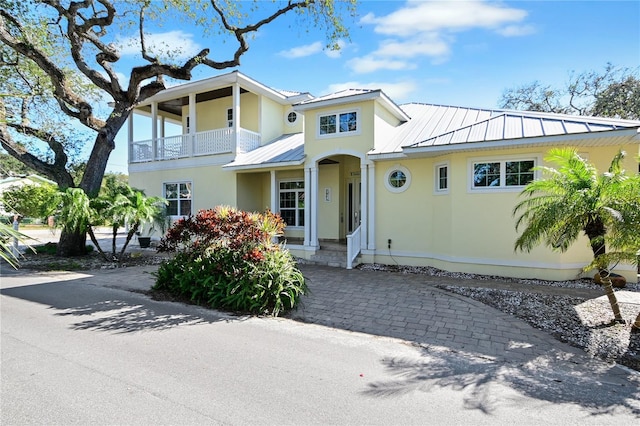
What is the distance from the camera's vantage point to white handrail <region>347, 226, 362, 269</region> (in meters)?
10.7

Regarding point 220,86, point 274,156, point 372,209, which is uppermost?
point 220,86

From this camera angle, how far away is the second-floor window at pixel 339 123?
1161cm

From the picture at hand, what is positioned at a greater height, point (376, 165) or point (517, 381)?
point (376, 165)

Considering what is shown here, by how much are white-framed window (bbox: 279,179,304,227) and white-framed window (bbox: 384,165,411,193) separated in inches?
185

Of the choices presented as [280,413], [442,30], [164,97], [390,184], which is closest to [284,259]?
[280,413]

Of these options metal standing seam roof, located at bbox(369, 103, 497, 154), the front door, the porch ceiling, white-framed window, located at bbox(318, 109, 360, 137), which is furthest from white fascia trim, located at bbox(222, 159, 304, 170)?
the porch ceiling

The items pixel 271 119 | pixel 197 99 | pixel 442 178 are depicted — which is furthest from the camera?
pixel 197 99

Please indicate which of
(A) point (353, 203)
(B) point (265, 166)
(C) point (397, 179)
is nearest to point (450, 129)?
(C) point (397, 179)

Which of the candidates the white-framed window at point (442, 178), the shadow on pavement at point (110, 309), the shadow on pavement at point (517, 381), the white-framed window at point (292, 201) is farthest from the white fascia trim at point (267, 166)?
the shadow on pavement at point (517, 381)

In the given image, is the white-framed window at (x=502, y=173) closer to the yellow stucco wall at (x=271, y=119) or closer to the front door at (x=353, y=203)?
the front door at (x=353, y=203)

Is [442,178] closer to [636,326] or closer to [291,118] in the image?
[636,326]

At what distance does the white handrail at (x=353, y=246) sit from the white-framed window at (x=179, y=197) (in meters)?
8.77

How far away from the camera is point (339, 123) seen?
1189 centimetres

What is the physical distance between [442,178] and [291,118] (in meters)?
9.62
